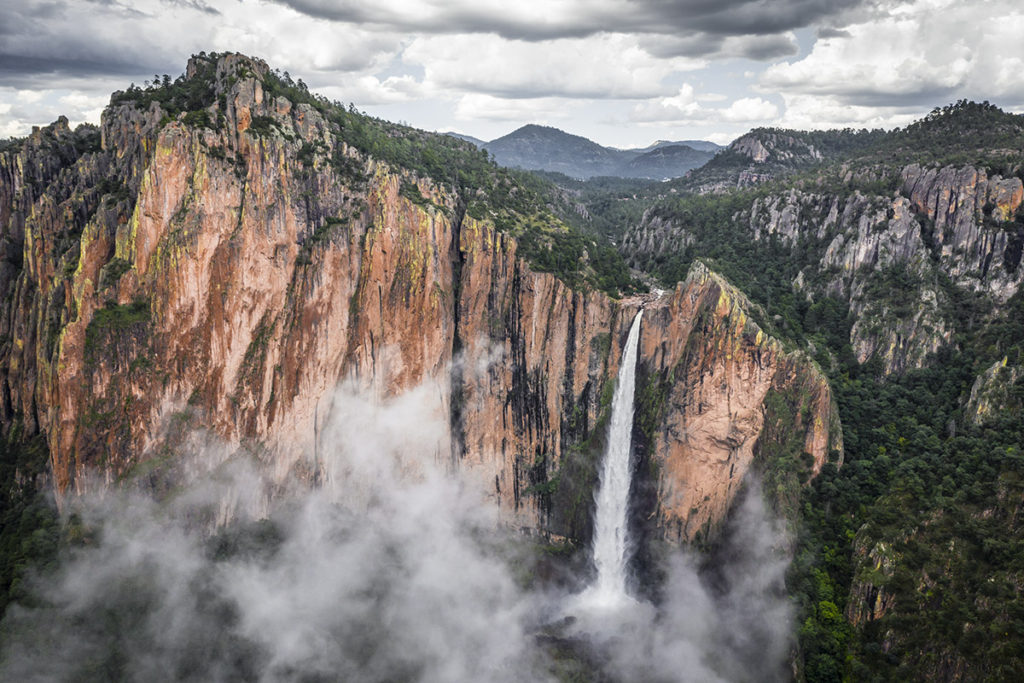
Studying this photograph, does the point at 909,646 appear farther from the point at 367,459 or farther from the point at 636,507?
the point at 367,459

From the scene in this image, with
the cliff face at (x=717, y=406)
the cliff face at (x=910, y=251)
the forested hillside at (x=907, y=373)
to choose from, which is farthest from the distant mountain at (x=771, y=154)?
the cliff face at (x=717, y=406)

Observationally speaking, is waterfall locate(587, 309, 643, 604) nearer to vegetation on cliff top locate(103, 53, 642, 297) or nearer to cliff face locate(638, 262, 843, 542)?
cliff face locate(638, 262, 843, 542)

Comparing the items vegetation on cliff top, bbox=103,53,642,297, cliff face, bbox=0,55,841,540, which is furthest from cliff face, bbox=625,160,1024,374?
vegetation on cliff top, bbox=103,53,642,297

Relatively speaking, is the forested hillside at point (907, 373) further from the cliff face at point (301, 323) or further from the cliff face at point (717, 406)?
the cliff face at point (301, 323)

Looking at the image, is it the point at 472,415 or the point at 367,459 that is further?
the point at 472,415

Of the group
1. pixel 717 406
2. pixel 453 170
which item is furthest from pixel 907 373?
pixel 453 170

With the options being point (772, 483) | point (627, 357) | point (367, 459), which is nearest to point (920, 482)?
point (772, 483)

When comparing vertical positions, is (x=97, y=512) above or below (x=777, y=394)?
below
